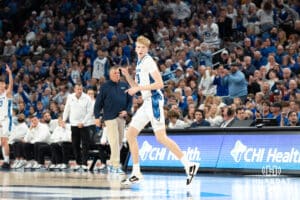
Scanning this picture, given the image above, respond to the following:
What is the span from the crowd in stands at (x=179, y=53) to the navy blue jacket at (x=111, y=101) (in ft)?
5.41

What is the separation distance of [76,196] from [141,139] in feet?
26.6

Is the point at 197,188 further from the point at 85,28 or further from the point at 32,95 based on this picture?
the point at 85,28

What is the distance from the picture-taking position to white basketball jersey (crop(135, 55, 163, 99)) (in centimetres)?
1273

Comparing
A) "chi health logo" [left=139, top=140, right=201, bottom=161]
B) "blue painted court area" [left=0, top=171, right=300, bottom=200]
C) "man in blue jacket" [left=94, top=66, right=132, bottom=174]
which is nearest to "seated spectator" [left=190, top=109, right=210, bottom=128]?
"chi health logo" [left=139, top=140, right=201, bottom=161]

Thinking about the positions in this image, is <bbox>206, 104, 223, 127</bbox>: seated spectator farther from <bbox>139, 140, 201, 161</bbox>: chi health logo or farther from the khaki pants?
the khaki pants

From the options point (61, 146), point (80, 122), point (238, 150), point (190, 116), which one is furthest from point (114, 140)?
point (61, 146)

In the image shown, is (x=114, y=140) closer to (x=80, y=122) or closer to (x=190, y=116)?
(x=80, y=122)

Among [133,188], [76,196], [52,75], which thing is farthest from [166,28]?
[76,196]

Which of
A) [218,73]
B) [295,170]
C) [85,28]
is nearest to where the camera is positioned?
[295,170]

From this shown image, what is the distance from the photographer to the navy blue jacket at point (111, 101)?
57.2ft

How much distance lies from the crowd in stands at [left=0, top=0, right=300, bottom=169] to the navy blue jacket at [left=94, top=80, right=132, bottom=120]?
5.41 ft

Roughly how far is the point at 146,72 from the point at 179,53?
35.4ft

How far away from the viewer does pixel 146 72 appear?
12797mm

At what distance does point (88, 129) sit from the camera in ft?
63.4
